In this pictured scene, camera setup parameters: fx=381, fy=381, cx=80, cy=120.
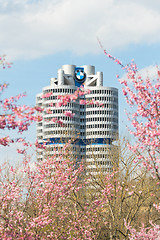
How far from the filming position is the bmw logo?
157500mm

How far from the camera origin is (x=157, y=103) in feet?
47.6

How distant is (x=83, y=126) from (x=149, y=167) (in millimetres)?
139126

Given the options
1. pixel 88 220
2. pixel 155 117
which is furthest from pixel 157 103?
pixel 88 220

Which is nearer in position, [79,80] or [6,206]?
[6,206]

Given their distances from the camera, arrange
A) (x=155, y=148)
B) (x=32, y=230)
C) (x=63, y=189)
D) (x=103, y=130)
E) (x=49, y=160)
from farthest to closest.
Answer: (x=103, y=130) → (x=49, y=160) → (x=63, y=189) → (x=32, y=230) → (x=155, y=148)

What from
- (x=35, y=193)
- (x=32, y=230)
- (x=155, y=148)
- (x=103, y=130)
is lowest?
(x=32, y=230)

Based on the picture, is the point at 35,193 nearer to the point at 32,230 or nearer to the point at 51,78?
the point at 32,230

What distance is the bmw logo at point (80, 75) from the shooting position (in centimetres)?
15750

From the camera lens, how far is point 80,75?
158125mm

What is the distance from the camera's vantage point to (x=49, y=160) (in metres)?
23.8

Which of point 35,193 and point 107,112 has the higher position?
point 107,112

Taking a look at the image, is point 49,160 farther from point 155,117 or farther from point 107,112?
point 107,112

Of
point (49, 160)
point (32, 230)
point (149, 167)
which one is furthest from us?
point (49, 160)

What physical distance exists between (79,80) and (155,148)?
14472cm
